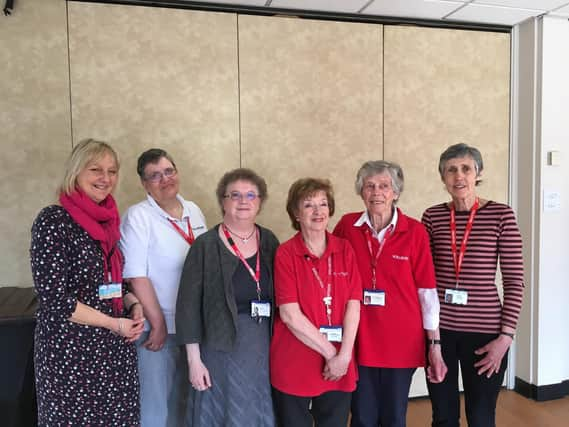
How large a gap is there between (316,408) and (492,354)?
0.83m

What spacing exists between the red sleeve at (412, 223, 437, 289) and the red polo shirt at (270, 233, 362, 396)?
276mm

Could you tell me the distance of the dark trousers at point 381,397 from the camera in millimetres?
1896

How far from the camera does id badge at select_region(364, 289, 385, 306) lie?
6.19 feet

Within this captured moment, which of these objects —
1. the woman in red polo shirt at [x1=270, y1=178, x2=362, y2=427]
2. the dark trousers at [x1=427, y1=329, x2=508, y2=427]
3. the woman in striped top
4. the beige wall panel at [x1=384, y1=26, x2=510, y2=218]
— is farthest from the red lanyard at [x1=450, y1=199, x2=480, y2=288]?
the beige wall panel at [x1=384, y1=26, x2=510, y2=218]

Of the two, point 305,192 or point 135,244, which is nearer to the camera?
point 305,192

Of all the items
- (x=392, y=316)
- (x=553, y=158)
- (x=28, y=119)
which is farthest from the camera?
(x=553, y=158)

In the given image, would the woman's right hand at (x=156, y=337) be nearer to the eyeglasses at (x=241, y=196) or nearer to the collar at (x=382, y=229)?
the eyeglasses at (x=241, y=196)

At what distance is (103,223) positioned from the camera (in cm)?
181

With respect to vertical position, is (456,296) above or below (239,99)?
below

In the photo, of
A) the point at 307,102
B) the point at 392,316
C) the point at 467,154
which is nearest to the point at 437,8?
the point at 307,102

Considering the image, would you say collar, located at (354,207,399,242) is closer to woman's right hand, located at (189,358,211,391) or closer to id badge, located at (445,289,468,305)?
id badge, located at (445,289,468,305)

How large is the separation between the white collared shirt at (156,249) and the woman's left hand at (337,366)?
813mm

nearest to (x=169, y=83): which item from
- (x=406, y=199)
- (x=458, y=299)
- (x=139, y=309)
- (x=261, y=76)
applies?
A: (x=261, y=76)

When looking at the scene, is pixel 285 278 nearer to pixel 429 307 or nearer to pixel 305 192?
pixel 305 192
